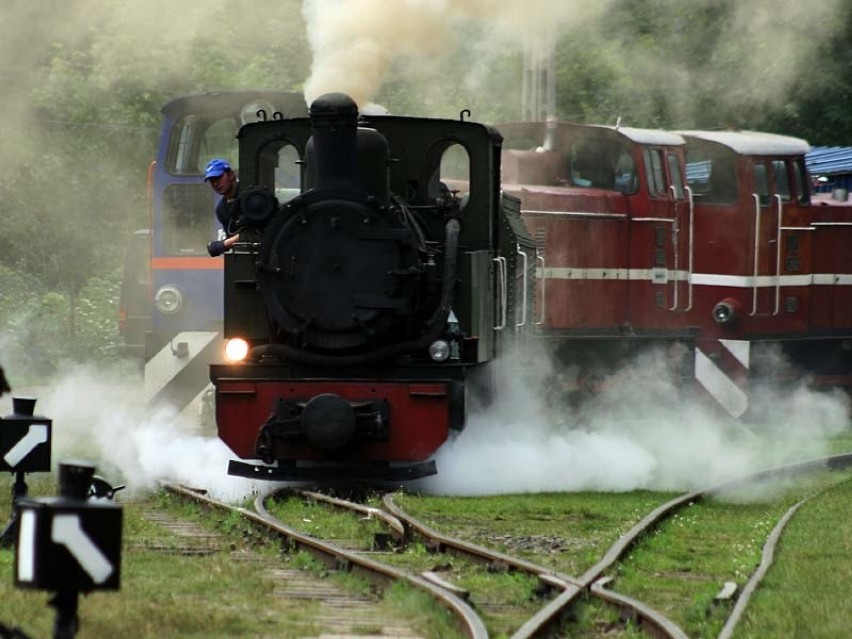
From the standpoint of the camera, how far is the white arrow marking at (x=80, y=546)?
4.86m

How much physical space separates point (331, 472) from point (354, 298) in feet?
3.87

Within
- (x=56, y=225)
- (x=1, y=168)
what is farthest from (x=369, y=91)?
(x=56, y=225)

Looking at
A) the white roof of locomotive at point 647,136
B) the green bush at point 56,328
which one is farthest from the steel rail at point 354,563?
the green bush at point 56,328

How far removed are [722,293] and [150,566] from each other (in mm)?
11884

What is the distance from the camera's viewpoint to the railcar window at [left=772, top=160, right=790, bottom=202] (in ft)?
62.8

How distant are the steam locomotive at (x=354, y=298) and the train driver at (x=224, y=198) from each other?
0.23 feet

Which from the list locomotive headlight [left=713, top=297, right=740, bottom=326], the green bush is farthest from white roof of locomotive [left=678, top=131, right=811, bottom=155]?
the green bush

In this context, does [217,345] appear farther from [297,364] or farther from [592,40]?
[592,40]

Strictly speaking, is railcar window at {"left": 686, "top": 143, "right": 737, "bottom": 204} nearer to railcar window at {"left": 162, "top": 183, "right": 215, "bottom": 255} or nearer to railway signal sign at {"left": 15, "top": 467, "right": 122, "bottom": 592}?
railcar window at {"left": 162, "top": 183, "right": 215, "bottom": 255}

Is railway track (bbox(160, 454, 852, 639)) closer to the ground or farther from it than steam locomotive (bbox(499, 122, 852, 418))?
closer to the ground

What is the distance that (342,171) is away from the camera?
34.9 feet

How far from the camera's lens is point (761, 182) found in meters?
19.0

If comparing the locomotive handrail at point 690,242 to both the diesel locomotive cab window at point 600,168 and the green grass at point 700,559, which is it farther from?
the green grass at point 700,559

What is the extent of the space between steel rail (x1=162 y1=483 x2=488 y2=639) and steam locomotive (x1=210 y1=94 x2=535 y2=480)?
0.62 metres
